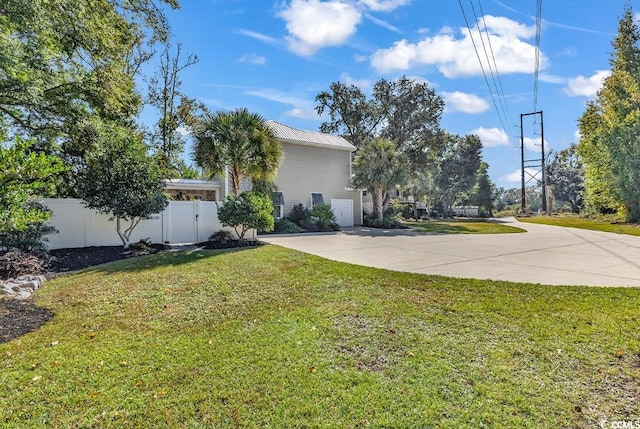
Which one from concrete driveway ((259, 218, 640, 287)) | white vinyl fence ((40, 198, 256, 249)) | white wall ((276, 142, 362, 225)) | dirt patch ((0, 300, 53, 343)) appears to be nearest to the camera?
dirt patch ((0, 300, 53, 343))

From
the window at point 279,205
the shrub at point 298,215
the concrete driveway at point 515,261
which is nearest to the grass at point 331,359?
the concrete driveway at point 515,261

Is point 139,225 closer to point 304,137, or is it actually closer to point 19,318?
point 19,318

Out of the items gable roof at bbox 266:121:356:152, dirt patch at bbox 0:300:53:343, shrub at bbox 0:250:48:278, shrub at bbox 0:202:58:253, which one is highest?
gable roof at bbox 266:121:356:152

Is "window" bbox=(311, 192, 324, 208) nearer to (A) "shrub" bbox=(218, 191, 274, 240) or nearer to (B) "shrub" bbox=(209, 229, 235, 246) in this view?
(B) "shrub" bbox=(209, 229, 235, 246)

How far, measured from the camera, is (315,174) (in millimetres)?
22281

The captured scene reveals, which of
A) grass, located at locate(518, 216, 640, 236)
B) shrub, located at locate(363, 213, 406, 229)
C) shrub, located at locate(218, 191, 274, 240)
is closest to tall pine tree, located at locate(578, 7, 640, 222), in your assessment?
grass, located at locate(518, 216, 640, 236)

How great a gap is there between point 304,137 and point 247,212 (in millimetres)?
11796

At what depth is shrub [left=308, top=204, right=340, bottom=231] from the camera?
19.3 metres

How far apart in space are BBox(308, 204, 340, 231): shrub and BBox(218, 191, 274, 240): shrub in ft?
24.3

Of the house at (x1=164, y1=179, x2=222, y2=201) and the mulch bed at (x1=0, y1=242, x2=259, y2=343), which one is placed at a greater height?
the house at (x1=164, y1=179, x2=222, y2=201)

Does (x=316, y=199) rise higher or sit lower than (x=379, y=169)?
lower

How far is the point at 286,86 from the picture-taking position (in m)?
17.0

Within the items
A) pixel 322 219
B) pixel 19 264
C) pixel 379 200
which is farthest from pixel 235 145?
pixel 379 200

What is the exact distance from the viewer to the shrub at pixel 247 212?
1166 cm
